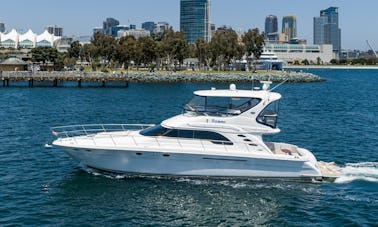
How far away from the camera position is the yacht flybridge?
20094mm

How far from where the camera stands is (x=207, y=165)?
20.2 meters

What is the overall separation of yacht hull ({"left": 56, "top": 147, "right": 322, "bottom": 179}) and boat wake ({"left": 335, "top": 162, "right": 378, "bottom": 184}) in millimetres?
1573

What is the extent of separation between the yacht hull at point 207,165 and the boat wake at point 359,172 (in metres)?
1.57

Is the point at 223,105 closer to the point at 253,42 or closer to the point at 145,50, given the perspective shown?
the point at 145,50

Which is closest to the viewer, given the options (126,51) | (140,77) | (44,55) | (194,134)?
(194,134)

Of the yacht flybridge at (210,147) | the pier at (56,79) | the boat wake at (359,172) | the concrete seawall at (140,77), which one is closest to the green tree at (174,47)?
the concrete seawall at (140,77)

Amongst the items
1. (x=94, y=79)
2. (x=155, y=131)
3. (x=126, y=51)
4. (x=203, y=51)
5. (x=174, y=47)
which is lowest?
(x=155, y=131)

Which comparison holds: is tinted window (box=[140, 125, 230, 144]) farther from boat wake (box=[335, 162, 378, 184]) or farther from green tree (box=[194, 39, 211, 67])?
green tree (box=[194, 39, 211, 67])

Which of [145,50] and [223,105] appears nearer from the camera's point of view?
[223,105]

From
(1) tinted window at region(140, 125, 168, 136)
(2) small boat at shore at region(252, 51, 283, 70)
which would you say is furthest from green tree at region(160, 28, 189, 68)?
(1) tinted window at region(140, 125, 168, 136)

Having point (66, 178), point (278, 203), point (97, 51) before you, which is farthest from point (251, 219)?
point (97, 51)

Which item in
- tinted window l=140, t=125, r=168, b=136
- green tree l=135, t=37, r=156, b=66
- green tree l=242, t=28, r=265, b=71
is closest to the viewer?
tinted window l=140, t=125, r=168, b=136

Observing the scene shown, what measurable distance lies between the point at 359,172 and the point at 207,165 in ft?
24.3

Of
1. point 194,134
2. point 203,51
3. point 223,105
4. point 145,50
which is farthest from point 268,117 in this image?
point 203,51
